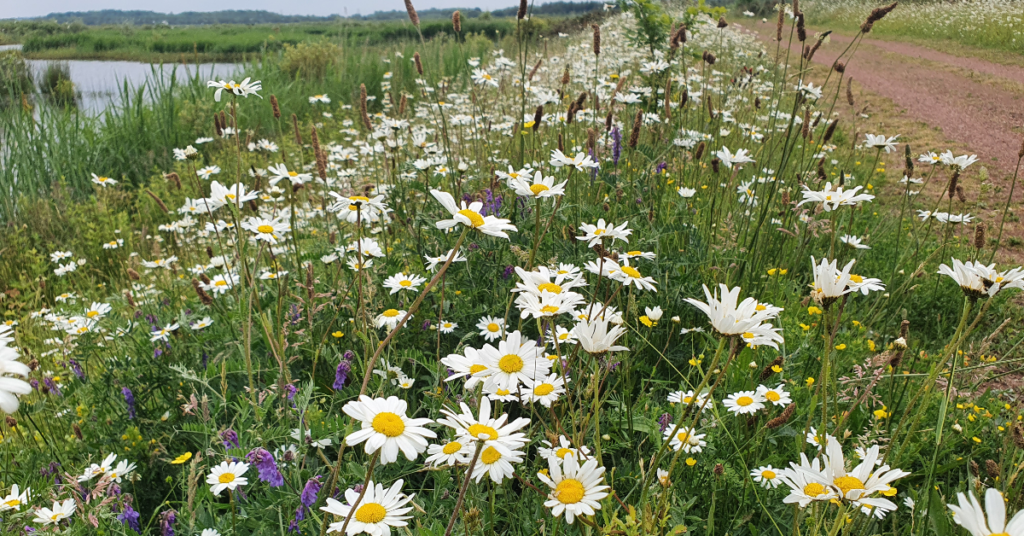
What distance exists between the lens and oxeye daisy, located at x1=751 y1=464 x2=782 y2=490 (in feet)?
4.75

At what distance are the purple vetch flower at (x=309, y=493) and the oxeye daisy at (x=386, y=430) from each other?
565mm

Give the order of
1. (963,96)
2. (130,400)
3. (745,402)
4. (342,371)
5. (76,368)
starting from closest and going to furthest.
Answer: (745,402) < (342,371) < (130,400) < (76,368) < (963,96)

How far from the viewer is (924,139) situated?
386 centimetres

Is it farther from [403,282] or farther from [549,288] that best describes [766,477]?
[403,282]

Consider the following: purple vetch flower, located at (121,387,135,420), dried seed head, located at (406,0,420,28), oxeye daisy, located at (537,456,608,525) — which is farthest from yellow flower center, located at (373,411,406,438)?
dried seed head, located at (406,0,420,28)

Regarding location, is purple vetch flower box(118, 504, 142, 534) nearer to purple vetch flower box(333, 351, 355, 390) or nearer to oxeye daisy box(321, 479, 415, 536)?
purple vetch flower box(333, 351, 355, 390)

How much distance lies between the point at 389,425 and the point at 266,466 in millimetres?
669

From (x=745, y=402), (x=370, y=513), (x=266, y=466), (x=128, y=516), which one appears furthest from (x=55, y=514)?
(x=745, y=402)

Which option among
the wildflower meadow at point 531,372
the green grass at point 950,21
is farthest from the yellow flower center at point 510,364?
the green grass at point 950,21

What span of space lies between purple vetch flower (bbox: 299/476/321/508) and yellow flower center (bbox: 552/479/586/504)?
658mm

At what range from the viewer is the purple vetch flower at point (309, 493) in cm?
131

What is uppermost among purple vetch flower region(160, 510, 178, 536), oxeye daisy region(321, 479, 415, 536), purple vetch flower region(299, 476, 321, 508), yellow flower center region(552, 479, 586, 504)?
yellow flower center region(552, 479, 586, 504)

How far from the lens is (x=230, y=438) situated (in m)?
1.51

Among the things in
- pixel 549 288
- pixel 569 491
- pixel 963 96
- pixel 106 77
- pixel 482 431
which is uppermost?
pixel 106 77
